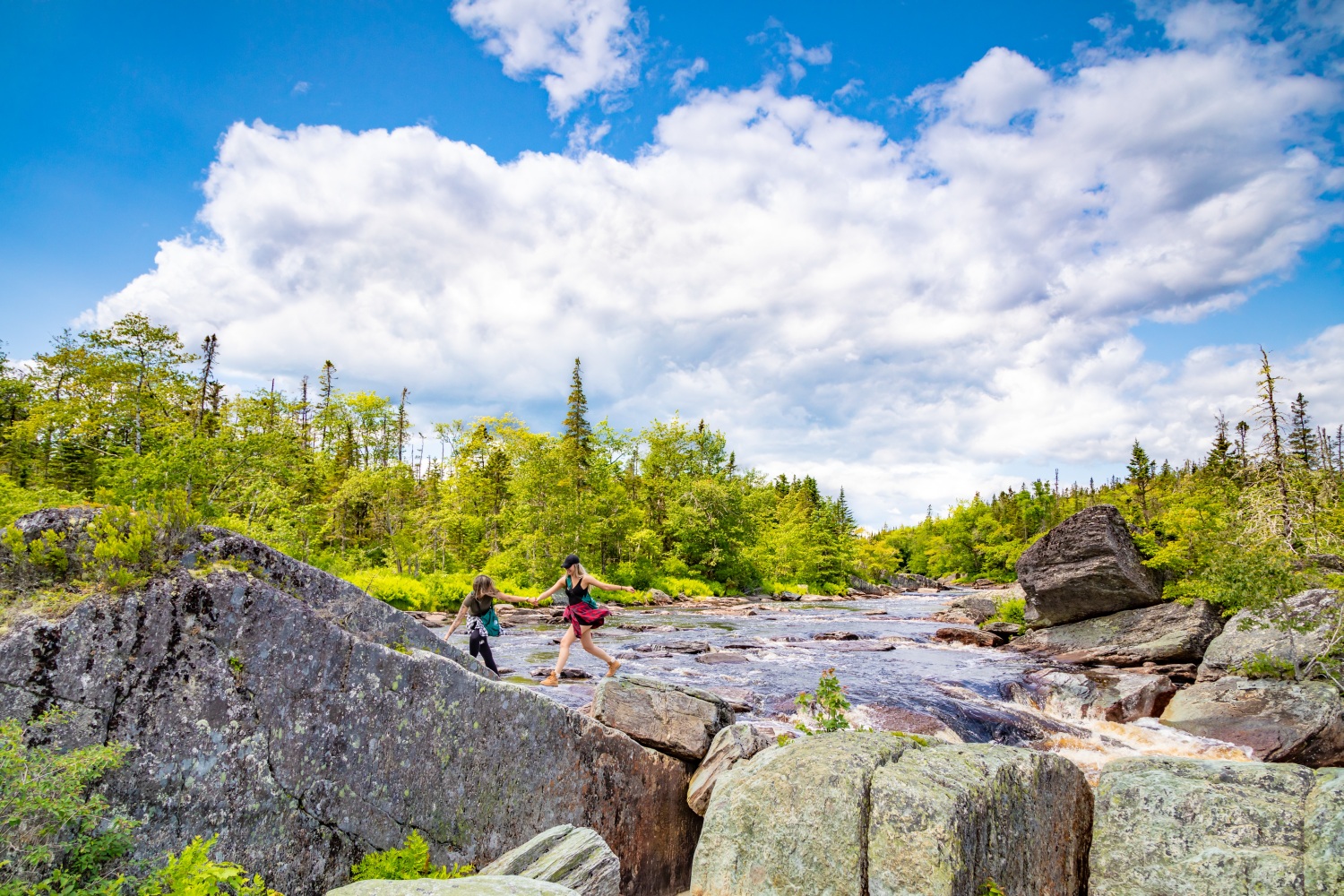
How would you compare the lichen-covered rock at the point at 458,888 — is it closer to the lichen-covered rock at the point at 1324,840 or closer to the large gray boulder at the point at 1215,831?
the large gray boulder at the point at 1215,831

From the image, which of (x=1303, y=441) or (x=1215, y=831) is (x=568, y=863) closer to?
(x=1215, y=831)

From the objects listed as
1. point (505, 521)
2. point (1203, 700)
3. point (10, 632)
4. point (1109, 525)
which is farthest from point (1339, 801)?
point (505, 521)

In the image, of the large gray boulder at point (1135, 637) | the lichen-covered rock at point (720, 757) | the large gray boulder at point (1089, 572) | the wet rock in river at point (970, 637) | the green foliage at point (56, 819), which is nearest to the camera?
the green foliage at point (56, 819)

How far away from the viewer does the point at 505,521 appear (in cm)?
5159

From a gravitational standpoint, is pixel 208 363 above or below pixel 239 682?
above

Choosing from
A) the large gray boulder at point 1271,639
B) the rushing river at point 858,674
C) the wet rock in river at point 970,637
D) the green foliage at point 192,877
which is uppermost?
the green foliage at point 192,877

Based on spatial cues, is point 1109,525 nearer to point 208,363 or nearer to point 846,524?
point 208,363

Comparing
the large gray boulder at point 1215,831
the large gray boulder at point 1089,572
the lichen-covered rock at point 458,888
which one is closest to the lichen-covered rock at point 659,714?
the lichen-covered rock at point 458,888

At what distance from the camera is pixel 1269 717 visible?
42.8ft

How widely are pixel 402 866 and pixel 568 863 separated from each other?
134 centimetres

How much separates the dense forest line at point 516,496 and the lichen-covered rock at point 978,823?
6.58m

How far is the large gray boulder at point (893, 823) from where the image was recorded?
17.4 ft

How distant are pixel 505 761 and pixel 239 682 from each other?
2456 millimetres

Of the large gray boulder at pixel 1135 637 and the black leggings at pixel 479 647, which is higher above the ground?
the black leggings at pixel 479 647
